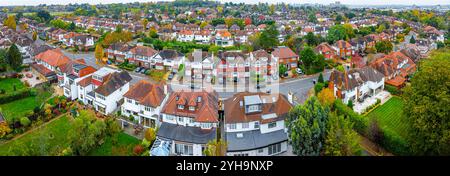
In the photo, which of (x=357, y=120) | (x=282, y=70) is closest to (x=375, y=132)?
(x=357, y=120)

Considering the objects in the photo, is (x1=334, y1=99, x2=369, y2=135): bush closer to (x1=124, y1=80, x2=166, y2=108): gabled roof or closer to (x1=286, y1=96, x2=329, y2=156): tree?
(x1=286, y1=96, x2=329, y2=156): tree

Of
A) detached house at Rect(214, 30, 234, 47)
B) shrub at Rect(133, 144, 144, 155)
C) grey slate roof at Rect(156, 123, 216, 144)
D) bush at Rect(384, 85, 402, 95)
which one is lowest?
shrub at Rect(133, 144, 144, 155)

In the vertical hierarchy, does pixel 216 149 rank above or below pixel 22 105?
above

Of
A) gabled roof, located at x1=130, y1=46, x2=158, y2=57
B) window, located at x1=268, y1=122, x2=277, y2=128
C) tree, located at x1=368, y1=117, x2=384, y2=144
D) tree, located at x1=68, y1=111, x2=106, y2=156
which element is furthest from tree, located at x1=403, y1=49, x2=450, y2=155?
gabled roof, located at x1=130, y1=46, x2=158, y2=57

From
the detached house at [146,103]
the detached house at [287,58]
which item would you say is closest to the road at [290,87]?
the detached house at [287,58]

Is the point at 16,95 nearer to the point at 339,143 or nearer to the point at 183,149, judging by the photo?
the point at 183,149

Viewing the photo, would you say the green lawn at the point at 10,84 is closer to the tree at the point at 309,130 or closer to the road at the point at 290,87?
the road at the point at 290,87
